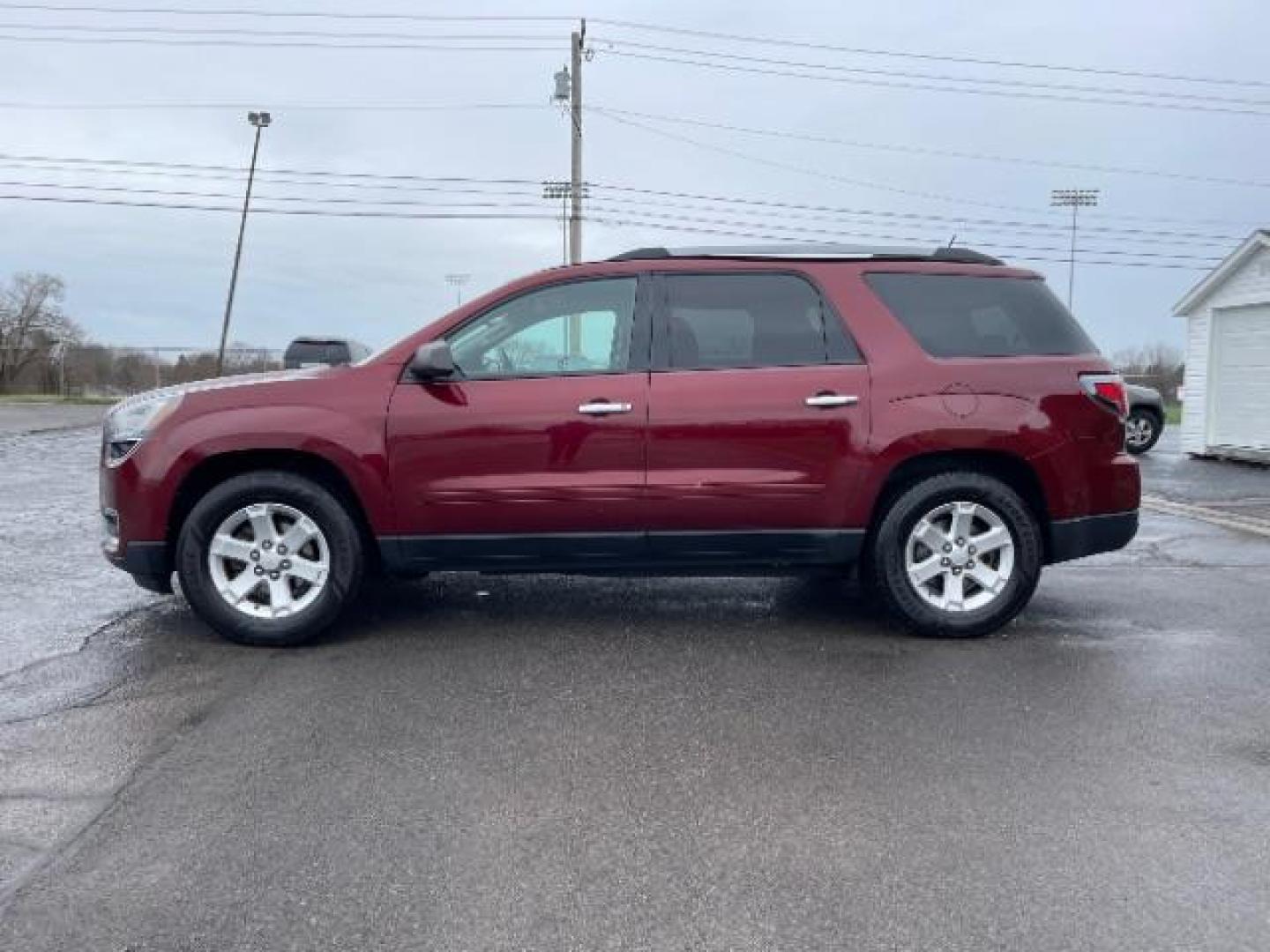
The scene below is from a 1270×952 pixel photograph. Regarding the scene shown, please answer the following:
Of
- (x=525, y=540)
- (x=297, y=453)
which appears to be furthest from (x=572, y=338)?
(x=297, y=453)

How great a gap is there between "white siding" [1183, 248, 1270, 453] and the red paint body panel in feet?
50.2

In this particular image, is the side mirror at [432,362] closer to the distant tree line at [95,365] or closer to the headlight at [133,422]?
the headlight at [133,422]

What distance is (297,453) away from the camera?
5496 millimetres

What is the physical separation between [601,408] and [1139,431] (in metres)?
16.5

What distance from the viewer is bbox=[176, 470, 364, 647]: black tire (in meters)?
5.43

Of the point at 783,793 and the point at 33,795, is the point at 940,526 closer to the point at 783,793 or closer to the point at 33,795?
the point at 783,793

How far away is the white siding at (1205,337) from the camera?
60.2 feet

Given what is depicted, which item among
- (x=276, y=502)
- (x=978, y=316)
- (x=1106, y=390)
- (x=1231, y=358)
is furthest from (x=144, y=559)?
(x=1231, y=358)

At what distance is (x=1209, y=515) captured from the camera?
1119 centimetres

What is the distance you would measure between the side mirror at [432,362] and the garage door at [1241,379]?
16746 millimetres

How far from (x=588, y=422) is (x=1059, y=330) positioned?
8.20ft

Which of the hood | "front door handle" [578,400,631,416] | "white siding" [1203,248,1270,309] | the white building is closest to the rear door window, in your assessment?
"front door handle" [578,400,631,416]

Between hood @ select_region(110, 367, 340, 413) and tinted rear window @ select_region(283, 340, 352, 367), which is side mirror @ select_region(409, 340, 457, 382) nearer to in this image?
hood @ select_region(110, 367, 340, 413)

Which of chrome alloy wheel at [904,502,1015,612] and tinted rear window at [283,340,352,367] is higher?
tinted rear window at [283,340,352,367]
